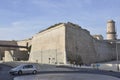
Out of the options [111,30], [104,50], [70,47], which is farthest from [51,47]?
[111,30]

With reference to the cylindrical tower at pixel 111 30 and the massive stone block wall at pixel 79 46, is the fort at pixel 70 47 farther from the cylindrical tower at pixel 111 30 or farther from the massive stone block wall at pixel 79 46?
the cylindrical tower at pixel 111 30

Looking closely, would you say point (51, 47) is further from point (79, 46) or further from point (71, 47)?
point (79, 46)

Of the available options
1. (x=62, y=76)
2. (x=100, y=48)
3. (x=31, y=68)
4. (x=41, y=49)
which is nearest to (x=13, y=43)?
(x=41, y=49)

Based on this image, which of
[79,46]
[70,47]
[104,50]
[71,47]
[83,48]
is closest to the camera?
[70,47]

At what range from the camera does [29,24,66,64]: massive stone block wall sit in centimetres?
9250

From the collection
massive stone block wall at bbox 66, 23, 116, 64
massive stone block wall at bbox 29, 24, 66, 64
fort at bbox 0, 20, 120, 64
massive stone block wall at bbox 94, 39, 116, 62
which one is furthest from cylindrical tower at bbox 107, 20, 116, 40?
massive stone block wall at bbox 29, 24, 66, 64

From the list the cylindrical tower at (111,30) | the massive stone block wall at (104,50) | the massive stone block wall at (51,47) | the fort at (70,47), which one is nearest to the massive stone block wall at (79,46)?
the fort at (70,47)

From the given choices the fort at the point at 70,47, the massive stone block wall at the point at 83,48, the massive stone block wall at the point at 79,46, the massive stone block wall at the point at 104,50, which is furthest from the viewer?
the massive stone block wall at the point at 104,50

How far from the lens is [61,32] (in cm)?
9512

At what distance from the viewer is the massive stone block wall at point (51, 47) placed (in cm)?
9250

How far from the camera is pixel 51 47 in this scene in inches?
3868

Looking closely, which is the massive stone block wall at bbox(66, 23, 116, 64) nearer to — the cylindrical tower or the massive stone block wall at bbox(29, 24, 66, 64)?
the massive stone block wall at bbox(29, 24, 66, 64)

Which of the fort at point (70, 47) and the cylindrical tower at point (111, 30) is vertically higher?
the cylindrical tower at point (111, 30)

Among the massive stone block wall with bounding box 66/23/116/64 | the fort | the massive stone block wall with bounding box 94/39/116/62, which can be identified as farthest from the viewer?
the massive stone block wall with bounding box 94/39/116/62
